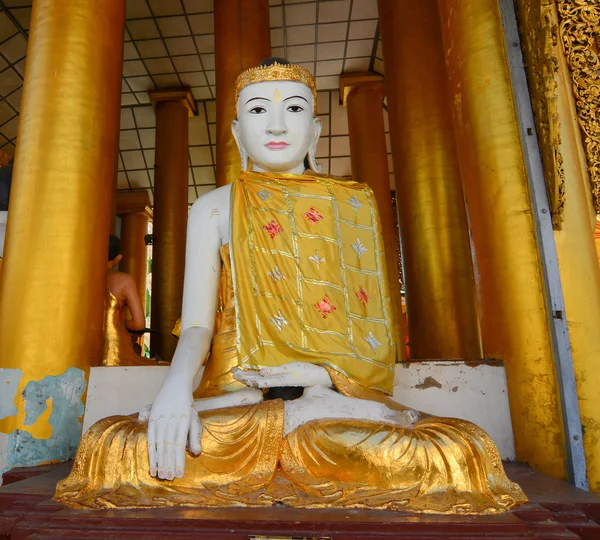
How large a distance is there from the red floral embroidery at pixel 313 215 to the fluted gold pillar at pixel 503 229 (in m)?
0.91

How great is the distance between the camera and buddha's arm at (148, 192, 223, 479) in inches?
63.7

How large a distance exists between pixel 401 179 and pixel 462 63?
2342mm

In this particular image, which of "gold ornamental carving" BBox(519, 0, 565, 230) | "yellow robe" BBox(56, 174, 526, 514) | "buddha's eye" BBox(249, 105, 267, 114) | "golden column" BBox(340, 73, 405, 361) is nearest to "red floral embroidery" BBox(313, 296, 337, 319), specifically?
"yellow robe" BBox(56, 174, 526, 514)

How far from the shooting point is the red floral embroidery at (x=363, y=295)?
88.3 inches

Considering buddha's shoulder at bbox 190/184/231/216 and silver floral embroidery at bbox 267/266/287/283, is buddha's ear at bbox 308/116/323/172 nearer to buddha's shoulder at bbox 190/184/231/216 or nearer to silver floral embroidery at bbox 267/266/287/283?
buddha's shoulder at bbox 190/184/231/216

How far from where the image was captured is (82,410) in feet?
9.04

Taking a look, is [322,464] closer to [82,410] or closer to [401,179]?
[82,410]

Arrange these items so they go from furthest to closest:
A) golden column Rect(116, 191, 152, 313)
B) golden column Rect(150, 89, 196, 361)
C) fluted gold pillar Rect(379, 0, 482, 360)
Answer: golden column Rect(116, 191, 152, 313), golden column Rect(150, 89, 196, 361), fluted gold pillar Rect(379, 0, 482, 360)

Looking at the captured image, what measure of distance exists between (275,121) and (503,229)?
1197 mm

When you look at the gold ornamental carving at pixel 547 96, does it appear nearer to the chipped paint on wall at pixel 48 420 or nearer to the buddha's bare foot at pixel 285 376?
the buddha's bare foot at pixel 285 376

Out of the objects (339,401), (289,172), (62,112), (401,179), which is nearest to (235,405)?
(339,401)

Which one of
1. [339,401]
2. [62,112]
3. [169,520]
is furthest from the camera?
[62,112]

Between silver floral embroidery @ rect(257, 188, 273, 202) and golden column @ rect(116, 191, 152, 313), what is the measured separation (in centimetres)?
940

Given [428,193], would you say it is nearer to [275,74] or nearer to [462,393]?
[462,393]
